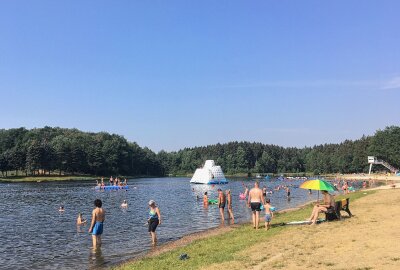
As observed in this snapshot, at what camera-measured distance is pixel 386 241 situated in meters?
14.3

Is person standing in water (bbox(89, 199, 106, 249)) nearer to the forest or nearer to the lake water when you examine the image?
the lake water

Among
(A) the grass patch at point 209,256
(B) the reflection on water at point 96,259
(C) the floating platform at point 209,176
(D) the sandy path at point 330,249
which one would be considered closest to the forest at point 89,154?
(C) the floating platform at point 209,176

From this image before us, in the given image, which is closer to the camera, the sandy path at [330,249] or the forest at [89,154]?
the sandy path at [330,249]

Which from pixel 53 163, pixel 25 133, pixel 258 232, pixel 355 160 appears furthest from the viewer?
pixel 25 133

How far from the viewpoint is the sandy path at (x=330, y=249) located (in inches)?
459

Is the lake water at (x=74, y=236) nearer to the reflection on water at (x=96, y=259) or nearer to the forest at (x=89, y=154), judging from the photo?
the reflection on water at (x=96, y=259)

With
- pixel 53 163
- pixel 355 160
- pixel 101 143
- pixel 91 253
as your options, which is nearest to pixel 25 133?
pixel 101 143

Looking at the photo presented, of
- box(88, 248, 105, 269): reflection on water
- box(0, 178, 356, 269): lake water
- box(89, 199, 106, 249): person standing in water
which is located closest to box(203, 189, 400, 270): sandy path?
box(88, 248, 105, 269): reflection on water

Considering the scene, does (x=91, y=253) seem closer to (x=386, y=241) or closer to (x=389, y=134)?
(x=386, y=241)

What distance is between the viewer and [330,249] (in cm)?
1380

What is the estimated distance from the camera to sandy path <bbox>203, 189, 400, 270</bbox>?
38.2 ft

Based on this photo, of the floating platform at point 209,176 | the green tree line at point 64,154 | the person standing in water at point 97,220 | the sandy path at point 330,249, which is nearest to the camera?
the sandy path at point 330,249

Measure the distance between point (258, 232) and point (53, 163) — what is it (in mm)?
139849

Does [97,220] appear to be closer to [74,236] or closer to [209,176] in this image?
[74,236]
